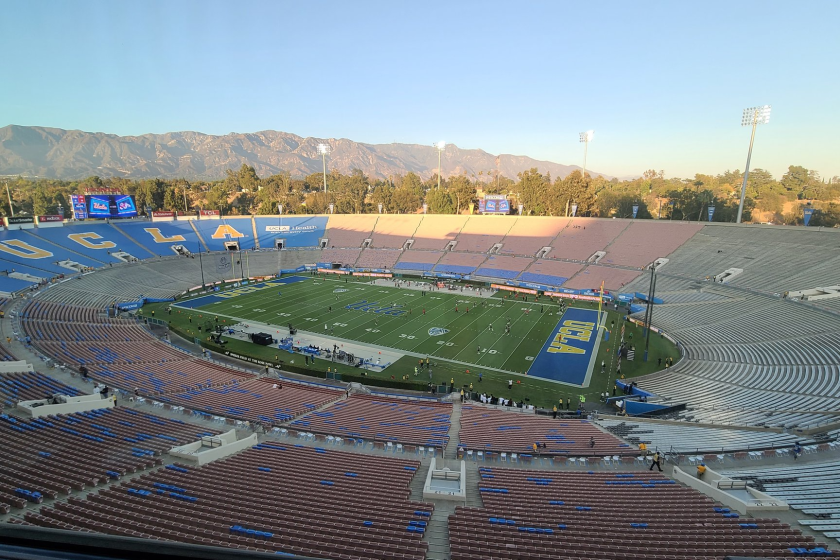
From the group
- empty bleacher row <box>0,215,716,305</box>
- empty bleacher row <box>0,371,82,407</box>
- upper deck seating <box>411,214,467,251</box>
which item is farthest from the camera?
upper deck seating <box>411,214,467,251</box>

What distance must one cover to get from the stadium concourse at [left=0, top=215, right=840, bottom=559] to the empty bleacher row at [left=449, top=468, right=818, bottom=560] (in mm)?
65

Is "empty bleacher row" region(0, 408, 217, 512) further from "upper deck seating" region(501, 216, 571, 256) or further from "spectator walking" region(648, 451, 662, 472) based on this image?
"upper deck seating" region(501, 216, 571, 256)

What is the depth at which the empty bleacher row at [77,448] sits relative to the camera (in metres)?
10.3

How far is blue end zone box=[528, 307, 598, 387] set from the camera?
2789 cm

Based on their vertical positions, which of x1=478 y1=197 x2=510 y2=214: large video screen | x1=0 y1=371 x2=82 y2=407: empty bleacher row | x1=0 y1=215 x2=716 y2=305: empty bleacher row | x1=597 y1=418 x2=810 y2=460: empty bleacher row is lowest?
x1=597 y1=418 x2=810 y2=460: empty bleacher row

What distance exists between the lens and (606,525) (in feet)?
32.7

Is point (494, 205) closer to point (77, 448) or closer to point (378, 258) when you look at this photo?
point (378, 258)

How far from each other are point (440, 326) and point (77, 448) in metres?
26.6

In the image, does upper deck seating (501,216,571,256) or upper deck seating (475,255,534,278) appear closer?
upper deck seating (475,255,534,278)

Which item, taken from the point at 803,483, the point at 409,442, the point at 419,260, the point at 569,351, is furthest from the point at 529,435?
the point at 419,260

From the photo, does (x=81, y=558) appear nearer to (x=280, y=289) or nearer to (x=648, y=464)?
(x=648, y=464)

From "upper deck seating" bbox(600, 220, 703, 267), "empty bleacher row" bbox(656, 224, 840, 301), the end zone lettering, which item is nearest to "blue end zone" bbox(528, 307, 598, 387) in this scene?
the end zone lettering

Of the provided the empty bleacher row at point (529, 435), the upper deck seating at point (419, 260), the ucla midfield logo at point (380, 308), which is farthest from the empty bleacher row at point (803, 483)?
the upper deck seating at point (419, 260)

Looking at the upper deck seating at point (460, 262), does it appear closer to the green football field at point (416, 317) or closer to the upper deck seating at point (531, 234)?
the upper deck seating at point (531, 234)
